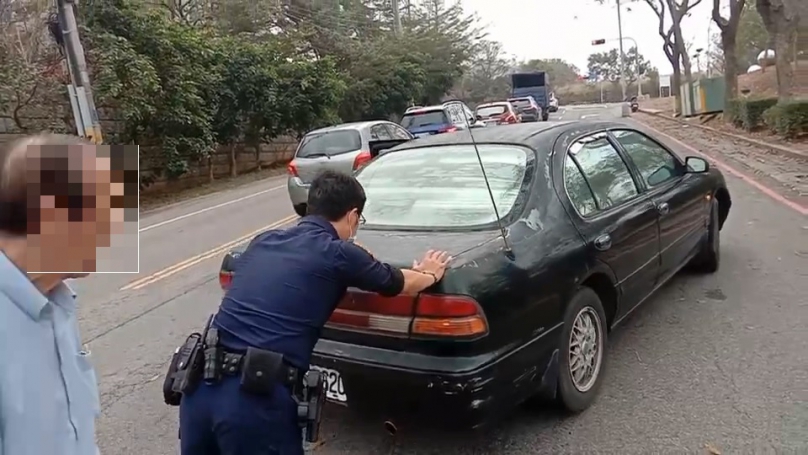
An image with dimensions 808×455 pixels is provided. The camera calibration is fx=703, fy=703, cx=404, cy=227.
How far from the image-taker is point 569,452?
343 cm

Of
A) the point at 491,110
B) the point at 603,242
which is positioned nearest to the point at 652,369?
the point at 603,242

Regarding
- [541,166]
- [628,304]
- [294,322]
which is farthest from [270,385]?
[628,304]

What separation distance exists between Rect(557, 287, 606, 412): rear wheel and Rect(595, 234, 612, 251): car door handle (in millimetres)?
247

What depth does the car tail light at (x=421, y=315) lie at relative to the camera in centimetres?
304

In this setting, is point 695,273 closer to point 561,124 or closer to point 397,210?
point 561,124

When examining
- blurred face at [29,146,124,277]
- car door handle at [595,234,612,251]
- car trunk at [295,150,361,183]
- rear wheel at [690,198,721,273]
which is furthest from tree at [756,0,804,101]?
blurred face at [29,146,124,277]

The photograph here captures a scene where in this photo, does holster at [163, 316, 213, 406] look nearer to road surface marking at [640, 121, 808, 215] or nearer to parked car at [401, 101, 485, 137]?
road surface marking at [640, 121, 808, 215]

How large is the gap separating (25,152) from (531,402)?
295 cm

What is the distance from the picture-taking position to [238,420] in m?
2.37

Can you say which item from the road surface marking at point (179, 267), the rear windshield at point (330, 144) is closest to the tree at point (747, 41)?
the rear windshield at point (330, 144)

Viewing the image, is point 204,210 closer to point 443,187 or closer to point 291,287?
point 443,187

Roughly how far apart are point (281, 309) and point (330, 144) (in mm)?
9258

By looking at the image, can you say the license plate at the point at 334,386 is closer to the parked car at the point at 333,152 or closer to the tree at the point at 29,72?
the parked car at the point at 333,152

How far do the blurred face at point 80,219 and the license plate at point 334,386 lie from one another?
1764 mm
